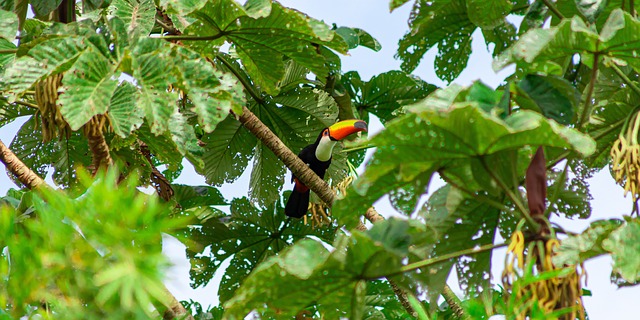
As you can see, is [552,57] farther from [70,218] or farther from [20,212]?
[20,212]

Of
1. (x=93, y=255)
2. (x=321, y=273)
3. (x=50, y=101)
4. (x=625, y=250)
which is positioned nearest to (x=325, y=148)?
(x=50, y=101)

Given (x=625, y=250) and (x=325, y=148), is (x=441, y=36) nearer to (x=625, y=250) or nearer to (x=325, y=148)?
(x=325, y=148)

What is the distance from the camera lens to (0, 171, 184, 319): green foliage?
4.62 ft

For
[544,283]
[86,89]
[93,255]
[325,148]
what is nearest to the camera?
[93,255]

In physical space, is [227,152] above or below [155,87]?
above

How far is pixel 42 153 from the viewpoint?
4.55m

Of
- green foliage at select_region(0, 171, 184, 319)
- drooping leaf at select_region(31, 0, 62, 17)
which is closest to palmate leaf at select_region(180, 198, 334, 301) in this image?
drooping leaf at select_region(31, 0, 62, 17)

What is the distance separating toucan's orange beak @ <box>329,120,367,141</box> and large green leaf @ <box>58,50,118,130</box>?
2258mm

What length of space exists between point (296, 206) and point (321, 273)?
2.66 meters

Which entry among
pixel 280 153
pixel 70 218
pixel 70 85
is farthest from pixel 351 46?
pixel 70 218

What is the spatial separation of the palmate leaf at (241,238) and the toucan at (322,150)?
0.09m

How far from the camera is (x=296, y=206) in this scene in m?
4.90

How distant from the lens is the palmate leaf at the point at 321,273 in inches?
85.4

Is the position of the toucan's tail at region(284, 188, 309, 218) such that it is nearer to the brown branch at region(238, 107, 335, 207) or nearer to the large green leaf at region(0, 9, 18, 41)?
the brown branch at region(238, 107, 335, 207)
